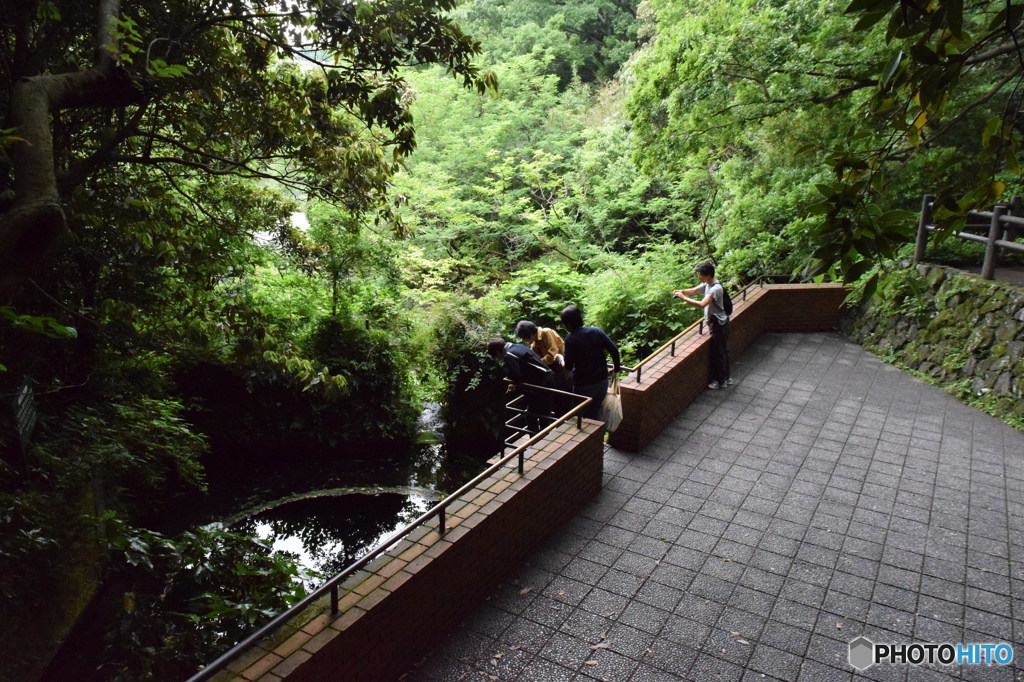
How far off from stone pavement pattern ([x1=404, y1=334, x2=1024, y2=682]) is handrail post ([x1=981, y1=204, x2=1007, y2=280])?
2.74 meters

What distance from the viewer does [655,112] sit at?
13922 mm

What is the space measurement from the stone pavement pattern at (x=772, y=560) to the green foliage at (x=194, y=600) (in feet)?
3.69

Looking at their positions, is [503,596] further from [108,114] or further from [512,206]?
[512,206]

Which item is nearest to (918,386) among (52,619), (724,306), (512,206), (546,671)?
(724,306)

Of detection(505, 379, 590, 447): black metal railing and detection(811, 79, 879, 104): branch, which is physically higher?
detection(811, 79, 879, 104): branch

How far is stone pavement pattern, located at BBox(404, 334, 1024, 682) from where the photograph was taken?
14.7 ft

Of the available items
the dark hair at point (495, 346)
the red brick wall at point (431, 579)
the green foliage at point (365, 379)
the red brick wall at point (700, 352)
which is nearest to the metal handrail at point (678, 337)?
the red brick wall at point (700, 352)

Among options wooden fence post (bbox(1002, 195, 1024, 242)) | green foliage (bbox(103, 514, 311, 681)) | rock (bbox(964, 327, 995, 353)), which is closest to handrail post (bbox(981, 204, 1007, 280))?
wooden fence post (bbox(1002, 195, 1024, 242))

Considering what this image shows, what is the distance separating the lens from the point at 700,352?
894 centimetres

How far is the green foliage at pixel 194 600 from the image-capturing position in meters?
4.03

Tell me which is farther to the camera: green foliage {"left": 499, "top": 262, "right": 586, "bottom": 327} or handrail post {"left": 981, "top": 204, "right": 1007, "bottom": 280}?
green foliage {"left": 499, "top": 262, "right": 586, "bottom": 327}

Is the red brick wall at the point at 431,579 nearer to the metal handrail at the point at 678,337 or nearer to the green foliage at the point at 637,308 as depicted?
the metal handrail at the point at 678,337

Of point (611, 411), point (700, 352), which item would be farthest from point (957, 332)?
point (611, 411)

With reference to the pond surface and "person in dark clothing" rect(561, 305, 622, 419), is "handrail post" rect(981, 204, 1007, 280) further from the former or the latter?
the pond surface
